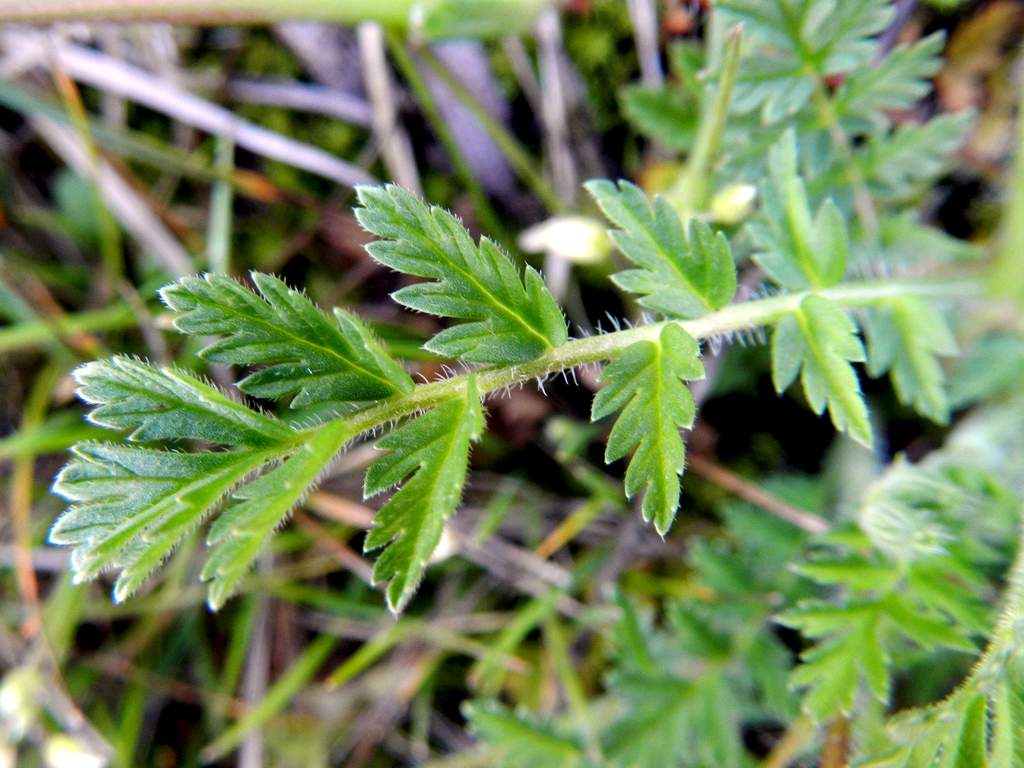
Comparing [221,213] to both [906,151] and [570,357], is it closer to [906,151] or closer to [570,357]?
[570,357]

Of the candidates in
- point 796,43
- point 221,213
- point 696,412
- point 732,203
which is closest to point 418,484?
point 696,412

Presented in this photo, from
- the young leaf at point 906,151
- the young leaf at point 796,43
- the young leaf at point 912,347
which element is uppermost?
the young leaf at point 796,43

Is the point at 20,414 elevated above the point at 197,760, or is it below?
above

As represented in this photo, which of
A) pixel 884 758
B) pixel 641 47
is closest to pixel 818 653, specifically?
pixel 884 758

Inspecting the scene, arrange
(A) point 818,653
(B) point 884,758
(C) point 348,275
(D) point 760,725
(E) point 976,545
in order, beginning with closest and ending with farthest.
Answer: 1. (B) point 884,758
2. (A) point 818,653
3. (E) point 976,545
4. (D) point 760,725
5. (C) point 348,275

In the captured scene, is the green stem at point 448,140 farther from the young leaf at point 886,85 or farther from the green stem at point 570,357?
the green stem at point 570,357

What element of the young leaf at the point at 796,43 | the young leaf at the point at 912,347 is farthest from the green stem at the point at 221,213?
the young leaf at the point at 912,347

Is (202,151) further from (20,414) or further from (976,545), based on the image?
(976,545)
